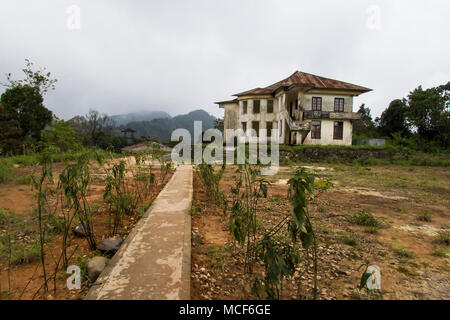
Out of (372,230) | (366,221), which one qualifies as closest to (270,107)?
(366,221)

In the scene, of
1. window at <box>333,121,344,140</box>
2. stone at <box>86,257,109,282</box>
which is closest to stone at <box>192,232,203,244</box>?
stone at <box>86,257,109,282</box>

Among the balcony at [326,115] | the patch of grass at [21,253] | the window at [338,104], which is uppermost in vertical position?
the window at [338,104]

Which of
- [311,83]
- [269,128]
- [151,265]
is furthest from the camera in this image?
[269,128]

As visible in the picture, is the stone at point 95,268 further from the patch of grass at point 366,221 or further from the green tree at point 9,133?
the green tree at point 9,133

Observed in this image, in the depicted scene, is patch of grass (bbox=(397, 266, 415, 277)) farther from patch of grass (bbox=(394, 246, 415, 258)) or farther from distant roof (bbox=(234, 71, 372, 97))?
distant roof (bbox=(234, 71, 372, 97))

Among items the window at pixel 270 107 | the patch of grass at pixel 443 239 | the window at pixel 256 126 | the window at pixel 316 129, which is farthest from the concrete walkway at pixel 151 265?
the window at pixel 270 107

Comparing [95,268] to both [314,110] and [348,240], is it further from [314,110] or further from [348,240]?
[314,110]

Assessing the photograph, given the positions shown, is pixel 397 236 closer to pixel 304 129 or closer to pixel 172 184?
pixel 172 184

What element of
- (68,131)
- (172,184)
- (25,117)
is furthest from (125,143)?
(172,184)

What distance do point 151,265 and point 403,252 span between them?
2.92 m

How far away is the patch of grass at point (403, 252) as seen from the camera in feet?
8.94

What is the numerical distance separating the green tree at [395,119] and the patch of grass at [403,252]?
91.7ft

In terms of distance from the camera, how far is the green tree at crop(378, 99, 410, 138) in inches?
1017

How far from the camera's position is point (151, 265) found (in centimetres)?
207
